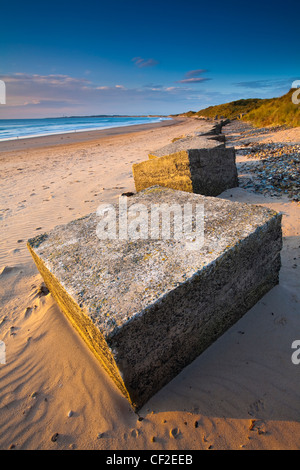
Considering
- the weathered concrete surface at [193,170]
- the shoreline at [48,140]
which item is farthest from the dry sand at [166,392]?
the shoreline at [48,140]

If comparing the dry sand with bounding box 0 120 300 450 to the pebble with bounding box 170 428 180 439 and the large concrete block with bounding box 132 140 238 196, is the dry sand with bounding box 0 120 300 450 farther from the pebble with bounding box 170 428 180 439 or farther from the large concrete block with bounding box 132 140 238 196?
the large concrete block with bounding box 132 140 238 196

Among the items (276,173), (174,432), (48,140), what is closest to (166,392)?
(174,432)

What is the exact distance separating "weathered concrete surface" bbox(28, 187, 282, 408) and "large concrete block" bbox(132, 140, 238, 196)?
1.89 m

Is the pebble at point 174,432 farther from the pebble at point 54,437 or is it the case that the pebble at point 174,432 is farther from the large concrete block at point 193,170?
the large concrete block at point 193,170

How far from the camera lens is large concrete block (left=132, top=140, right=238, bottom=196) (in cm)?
384

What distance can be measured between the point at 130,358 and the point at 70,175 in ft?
25.7

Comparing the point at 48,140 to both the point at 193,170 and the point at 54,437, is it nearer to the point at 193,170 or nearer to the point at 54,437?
the point at 193,170

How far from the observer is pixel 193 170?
386 cm

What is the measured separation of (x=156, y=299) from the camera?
128 cm

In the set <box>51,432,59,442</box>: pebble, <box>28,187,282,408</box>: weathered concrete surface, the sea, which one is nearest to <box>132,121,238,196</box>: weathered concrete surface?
<box>28,187,282,408</box>: weathered concrete surface

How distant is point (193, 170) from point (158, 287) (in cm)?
295

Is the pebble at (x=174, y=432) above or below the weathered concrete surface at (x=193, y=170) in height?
below

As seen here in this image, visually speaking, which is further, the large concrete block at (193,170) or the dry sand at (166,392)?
the large concrete block at (193,170)

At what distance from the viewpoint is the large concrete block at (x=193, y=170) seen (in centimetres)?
384
